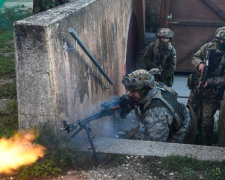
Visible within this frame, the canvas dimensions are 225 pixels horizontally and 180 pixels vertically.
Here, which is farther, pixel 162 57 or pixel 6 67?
pixel 6 67

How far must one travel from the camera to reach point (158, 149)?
3580 millimetres

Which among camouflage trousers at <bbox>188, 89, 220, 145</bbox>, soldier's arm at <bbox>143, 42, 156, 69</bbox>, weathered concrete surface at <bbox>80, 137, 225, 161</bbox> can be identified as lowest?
camouflage trousers at <bbox>188, 89, 220, 145</bbox>

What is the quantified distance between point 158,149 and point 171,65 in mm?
3439

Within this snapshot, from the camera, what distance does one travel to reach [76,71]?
3.85m

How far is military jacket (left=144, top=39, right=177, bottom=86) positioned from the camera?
657cm

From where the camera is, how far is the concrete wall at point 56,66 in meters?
3.14

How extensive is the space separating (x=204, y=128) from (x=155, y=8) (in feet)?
25.0

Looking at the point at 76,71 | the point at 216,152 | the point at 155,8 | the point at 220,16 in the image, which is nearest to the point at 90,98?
the point at 76,71

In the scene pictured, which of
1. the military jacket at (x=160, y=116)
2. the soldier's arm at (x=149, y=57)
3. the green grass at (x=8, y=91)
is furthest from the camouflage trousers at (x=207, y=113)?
the green grass at (x=8, y=91)

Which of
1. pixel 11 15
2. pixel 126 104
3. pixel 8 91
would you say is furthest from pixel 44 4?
pixel 11 15

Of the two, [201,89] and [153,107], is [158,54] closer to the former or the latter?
[201,89]

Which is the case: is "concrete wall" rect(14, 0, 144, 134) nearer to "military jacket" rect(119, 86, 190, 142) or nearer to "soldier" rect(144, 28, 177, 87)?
"military jacket" rect(119, 86, 190, 142)

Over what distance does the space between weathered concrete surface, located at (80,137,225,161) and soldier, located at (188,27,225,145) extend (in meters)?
2.07

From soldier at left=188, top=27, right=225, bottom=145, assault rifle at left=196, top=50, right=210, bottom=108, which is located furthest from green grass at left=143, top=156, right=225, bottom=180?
assault rifle at left=196, top=50, right=210, bottom=108
